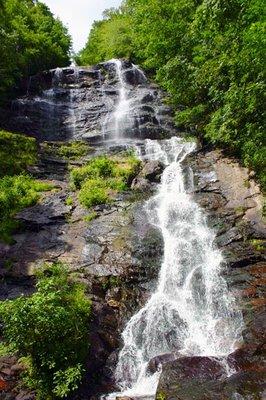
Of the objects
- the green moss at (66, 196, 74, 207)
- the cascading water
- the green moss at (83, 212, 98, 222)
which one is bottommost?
the cascading water

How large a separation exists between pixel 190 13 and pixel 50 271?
59.5 ft

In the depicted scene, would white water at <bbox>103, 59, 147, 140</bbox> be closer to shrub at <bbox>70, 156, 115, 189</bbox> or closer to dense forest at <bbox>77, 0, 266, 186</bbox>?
dense forest at <bbox>77, 0, 266, 186</bbox>

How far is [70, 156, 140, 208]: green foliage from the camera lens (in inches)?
680

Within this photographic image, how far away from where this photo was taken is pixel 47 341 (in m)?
9.41

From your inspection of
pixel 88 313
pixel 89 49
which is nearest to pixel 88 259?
pixel 88 313

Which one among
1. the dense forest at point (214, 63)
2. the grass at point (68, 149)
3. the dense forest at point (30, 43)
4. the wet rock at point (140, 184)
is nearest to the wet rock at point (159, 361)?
the dense forest at point (214, 63)

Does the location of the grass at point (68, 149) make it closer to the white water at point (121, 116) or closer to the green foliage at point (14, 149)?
the white water at point (121, 116)

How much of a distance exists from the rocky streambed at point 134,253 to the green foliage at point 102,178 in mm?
464

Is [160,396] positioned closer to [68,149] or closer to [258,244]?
[258,244]

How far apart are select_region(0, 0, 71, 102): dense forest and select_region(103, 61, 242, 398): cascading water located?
46.9 feet

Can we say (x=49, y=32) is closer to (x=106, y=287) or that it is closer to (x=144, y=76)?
(x=144, y=76)

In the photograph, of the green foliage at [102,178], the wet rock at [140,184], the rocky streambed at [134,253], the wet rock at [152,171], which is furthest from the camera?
the wet rock at [152,171]

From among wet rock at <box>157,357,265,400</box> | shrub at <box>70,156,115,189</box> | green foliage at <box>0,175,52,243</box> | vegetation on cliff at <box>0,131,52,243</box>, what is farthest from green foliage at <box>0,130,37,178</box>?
wet rock at <box>157,357,265,400</box>

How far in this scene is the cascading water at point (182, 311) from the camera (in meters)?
10.3
